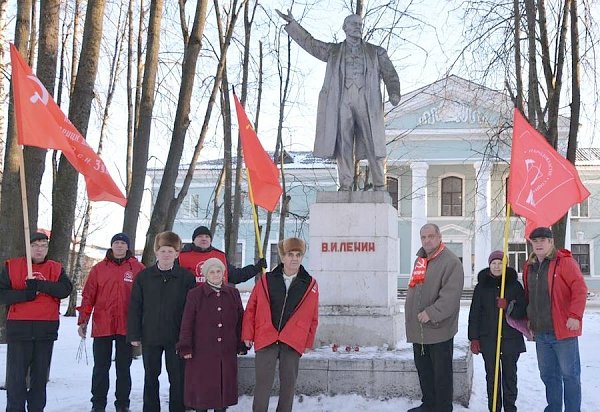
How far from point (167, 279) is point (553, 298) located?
3432 millimetres

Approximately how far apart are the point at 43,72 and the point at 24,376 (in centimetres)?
479

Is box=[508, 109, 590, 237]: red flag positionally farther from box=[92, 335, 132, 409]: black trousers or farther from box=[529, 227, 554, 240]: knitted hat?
box=[92, 335, 132, 409]: black trousers

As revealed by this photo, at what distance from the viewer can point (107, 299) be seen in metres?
6.52

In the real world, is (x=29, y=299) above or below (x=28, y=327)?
above

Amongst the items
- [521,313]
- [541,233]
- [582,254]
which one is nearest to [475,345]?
[521,313]

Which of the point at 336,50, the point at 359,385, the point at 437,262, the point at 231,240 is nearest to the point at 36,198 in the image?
the point at 336,50

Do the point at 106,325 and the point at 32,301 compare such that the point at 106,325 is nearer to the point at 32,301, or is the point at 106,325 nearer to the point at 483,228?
the point at 32,301

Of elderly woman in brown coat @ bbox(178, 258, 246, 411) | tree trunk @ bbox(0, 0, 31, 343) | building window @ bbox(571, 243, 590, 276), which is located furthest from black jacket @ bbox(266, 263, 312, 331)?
Result: building window @ bbox(571, 243, 590, 276)

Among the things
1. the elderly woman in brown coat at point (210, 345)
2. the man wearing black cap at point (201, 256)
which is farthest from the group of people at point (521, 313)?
the man wearing black cap at point (201, 256)

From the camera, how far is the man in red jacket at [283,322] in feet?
18.9

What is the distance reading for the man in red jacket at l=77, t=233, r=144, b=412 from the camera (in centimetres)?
646

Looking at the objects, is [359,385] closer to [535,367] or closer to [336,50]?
[336,50]

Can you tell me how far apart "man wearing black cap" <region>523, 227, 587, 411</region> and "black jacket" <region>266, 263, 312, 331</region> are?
209 centimetres

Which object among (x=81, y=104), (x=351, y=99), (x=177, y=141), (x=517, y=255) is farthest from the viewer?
(x=517, y=255)
